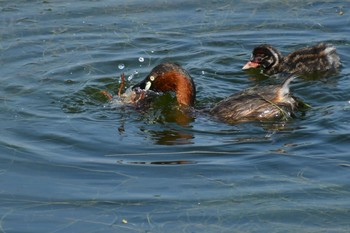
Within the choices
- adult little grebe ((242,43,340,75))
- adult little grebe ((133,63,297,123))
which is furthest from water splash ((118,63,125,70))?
adult little grebe ((133,63,297,123))

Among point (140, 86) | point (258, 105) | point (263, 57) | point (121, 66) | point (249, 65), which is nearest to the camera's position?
point (258, 105)

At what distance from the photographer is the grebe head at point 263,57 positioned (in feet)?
32.2

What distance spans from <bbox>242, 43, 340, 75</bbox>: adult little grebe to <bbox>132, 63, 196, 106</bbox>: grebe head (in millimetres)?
1308

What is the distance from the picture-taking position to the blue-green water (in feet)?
19.6

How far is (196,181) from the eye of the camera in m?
6.56

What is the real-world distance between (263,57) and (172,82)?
1.41 m

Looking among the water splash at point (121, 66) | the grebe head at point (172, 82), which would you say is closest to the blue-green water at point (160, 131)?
the water splash at point (121, 66)

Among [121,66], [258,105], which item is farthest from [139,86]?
[258,105]

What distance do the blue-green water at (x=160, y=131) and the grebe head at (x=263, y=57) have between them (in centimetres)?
13

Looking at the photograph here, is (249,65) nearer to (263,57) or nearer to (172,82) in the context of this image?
(263,57)

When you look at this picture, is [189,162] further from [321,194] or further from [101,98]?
[101,98]

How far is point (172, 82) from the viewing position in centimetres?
880

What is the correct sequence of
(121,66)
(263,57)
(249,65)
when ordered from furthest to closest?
(249,65) < (263,57) < (121,66)

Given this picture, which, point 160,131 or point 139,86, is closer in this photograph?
point 160,131
